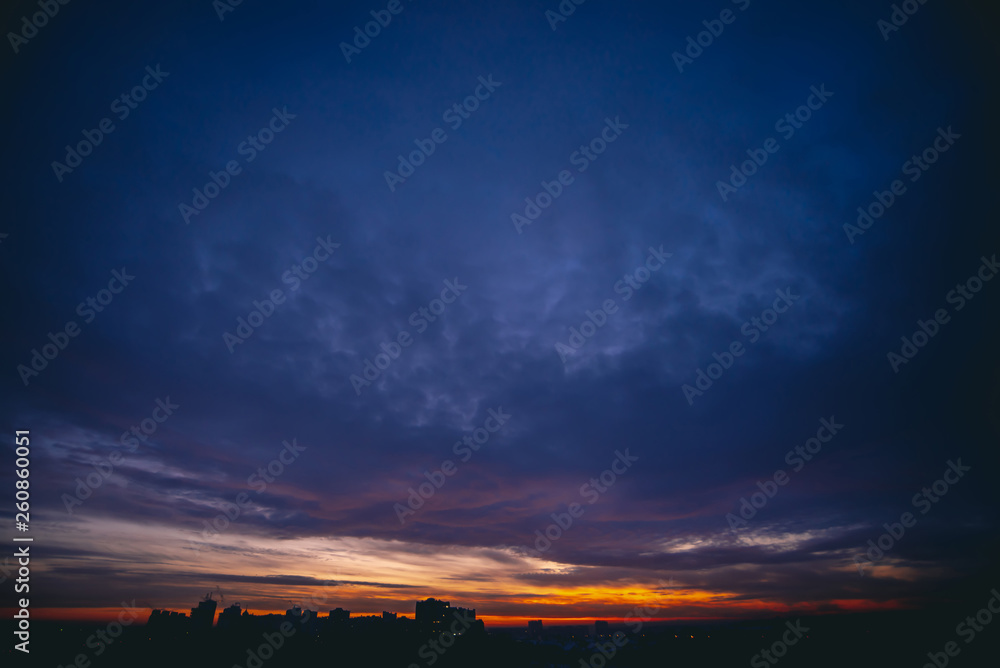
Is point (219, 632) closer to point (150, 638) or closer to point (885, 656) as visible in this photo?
point (150, 638)

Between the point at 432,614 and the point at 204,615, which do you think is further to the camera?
the point at 432,614

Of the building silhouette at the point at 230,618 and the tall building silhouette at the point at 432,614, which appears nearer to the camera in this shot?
the building silhouette at the point at 230,618

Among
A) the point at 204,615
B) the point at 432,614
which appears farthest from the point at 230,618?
the point at 432,614

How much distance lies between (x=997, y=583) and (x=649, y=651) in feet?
200

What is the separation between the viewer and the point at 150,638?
76.1 metres

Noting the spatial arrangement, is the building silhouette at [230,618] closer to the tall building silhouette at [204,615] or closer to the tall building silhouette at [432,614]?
the tall building silhouette at [204,615]

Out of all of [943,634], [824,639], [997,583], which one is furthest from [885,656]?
[824,639]

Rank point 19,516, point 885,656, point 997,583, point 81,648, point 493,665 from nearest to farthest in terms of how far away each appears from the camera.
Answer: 1. point 19,516
2. point 997,583
3. point 885,656
4. point 81,648
5. point 493,665

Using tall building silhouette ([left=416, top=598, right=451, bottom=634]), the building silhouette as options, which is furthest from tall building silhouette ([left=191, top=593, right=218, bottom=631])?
tall building silhouette ([left=416, top=598, right=451, bottom=634])

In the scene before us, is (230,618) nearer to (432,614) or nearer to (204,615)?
(204,615)

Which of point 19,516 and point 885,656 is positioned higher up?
point 19,516

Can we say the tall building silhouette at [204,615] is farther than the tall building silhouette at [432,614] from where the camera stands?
No

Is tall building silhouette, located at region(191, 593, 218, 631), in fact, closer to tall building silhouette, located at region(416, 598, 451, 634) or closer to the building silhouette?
the building silhouette

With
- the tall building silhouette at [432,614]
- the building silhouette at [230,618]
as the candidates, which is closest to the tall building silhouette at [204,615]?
the building silhouette at [230,618]
